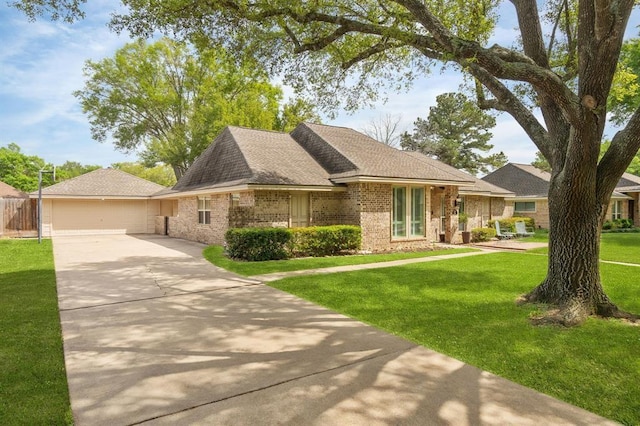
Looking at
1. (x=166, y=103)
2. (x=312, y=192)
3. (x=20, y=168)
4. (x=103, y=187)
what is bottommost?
(x=312, y=192)

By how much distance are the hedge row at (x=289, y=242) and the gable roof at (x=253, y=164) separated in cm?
199

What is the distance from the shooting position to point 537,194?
28.2 meters

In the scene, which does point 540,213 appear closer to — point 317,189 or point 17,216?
point 317,189

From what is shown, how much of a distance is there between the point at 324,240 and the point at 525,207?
22694 mm

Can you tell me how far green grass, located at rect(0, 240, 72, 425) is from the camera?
3128 mm

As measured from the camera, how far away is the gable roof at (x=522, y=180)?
28875 millimetres

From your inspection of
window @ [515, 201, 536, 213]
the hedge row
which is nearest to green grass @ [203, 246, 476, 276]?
the hedge row

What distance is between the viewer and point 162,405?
10.7 feet

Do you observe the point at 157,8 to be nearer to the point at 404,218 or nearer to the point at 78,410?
the point at 78,410

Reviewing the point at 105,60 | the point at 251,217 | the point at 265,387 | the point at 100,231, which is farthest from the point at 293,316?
the point at 105,60

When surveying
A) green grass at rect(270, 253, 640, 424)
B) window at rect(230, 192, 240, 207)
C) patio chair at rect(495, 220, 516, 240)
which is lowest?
green grass at rect(270, 253, 640, 424)

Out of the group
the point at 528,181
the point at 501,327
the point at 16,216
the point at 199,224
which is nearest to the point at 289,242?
the point at 199,224

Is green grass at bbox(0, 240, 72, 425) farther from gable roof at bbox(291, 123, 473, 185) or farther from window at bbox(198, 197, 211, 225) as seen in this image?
gable roof at bbox(291, 123, 473, 185)

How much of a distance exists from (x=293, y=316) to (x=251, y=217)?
324 inches
